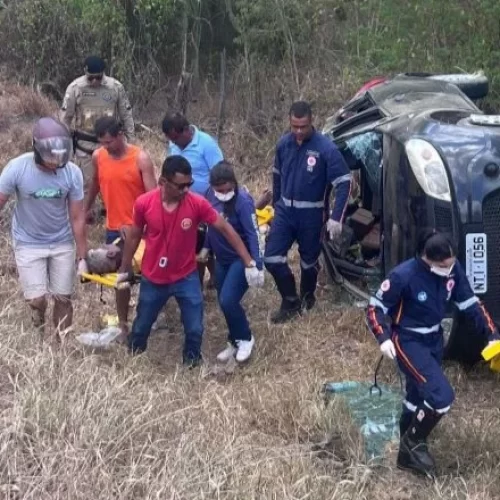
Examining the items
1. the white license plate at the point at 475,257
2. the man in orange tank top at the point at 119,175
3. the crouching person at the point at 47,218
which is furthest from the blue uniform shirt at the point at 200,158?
the white license plate at the point at 475,257

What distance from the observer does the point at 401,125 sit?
21.8 ft

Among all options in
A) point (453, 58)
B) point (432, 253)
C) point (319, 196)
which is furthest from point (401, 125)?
point (453, 58)

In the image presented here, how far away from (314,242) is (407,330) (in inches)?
96.0

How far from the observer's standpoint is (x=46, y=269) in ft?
22.4

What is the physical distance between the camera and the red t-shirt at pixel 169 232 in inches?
256

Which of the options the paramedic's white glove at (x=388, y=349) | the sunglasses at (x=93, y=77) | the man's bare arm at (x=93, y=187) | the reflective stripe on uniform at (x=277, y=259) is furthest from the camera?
the sunglasses at (x=93, y=77)

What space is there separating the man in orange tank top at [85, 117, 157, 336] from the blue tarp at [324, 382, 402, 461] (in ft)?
5.90

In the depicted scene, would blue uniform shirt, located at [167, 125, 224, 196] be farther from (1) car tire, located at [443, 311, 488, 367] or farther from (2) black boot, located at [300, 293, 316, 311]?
(1) car tire, located at [443, 311, 488, 367]

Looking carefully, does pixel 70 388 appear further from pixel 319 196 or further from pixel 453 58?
pixel 453 58

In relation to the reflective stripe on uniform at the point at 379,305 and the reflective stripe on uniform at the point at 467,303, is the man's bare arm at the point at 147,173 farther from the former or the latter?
the reflective stripe on uniform at the point at 467,303

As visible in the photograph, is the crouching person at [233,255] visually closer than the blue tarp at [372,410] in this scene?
No

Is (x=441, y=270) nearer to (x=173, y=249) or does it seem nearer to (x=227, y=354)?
(x=173, y=249)

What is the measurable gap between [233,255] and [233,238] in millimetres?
447

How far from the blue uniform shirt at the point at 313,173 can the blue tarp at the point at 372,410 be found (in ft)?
5.10
